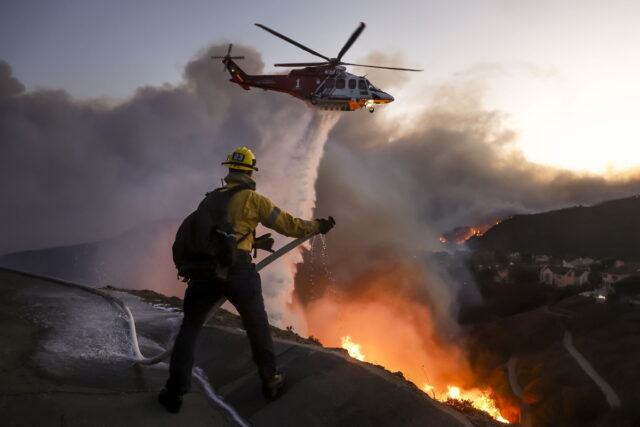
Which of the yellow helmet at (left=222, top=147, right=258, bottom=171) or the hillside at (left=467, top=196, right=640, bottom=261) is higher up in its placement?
the hillside at (left=467, top=196, right=640, bottom=261)

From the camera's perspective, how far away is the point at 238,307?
3.88 metres

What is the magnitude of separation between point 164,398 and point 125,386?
83 cm

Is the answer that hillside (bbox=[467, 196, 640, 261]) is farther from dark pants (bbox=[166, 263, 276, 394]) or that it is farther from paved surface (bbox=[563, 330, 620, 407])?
dark pants (bbox=[166, 263, 276, 394])

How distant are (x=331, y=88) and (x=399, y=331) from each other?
45.1 meters

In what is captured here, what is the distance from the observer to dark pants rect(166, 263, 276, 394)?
3867 mm

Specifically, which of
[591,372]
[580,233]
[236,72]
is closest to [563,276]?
[591,372]

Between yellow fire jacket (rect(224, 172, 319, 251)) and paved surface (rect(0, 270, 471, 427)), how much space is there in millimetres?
1635

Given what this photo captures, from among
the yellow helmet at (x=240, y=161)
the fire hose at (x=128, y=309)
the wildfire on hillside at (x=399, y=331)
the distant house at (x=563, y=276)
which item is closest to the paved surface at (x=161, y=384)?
the fire hose at (x=128, y=309)

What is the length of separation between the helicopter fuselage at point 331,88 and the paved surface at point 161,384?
23021 mm

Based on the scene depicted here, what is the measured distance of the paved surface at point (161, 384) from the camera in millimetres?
3533

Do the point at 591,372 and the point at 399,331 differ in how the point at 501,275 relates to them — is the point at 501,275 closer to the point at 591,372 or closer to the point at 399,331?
the point at 399,331

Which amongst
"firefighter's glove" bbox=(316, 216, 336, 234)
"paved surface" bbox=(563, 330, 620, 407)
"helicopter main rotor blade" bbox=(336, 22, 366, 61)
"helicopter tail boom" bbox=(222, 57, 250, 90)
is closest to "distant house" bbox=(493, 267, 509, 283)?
"paved surface" bbox=(563, 330, 620, 407)

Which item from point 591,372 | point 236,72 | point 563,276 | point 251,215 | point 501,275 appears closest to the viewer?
point 251,215

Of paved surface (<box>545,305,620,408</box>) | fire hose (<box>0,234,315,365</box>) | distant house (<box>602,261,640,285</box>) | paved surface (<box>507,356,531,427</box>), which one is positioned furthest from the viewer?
distant house (<box>602,261,640,285</box>)
